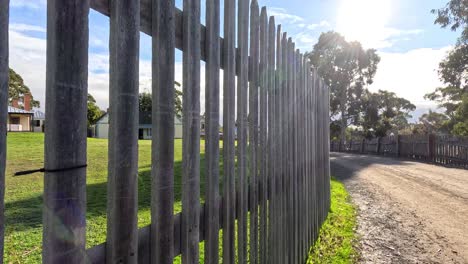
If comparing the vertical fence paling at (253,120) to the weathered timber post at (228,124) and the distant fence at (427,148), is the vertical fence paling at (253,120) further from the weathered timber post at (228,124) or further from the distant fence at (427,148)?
the distant fence at (427,148)

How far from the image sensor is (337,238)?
5238 millimetres

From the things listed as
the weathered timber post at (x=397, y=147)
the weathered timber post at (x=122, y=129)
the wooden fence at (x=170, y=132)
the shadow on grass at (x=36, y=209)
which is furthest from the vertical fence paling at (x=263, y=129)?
the weathered timber post at (x=397, y=147)

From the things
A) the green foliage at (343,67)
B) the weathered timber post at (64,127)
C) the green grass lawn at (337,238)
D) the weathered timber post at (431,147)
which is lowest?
the green grass lawn at (337,238)

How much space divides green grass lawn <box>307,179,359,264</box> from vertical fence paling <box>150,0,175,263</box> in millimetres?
3264

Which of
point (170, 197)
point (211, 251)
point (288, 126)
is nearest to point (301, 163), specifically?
point (288, 126)

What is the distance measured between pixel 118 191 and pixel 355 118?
45.8 metres

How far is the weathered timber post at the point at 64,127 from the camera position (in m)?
1.07

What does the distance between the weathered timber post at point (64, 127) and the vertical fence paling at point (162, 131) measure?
38 centimetres

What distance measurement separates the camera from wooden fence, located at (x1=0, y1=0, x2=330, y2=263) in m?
1.09

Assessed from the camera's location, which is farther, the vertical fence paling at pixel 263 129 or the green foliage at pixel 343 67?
the green foliage at pixel 343 67

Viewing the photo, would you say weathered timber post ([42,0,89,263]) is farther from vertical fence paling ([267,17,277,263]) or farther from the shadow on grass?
the shadow on grass

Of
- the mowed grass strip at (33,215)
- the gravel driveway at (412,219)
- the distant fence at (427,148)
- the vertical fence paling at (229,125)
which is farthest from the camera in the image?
the distant fence at (427,148)

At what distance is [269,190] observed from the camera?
9.96 feet

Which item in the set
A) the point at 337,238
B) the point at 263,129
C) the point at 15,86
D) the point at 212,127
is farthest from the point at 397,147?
the point at 15,86
